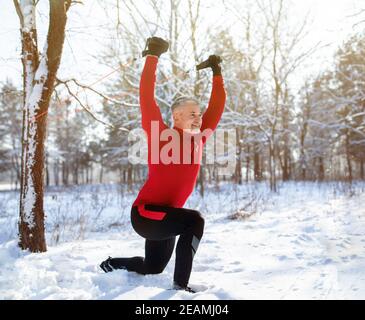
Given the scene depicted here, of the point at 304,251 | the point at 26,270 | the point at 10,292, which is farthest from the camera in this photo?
the point at 304,251

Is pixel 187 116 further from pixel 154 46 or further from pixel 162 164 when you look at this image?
pixel 154 46

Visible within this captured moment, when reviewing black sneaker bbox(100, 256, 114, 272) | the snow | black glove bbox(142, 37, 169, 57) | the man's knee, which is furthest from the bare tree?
the man's knee

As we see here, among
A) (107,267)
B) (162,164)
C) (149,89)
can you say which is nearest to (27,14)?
(149,89)

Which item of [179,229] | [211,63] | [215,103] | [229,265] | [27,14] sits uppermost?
[27,14]

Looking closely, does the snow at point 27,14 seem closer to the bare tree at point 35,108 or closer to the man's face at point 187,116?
the bare tree at point 35,108

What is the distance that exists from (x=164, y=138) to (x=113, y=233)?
3.53 metres

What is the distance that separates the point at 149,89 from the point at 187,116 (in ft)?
1.17

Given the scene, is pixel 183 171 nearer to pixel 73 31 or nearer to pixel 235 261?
pixel 235 261

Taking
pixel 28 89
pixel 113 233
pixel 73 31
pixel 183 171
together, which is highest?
pixel 73 31

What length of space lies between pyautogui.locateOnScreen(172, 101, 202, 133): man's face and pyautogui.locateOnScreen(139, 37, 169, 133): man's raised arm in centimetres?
14

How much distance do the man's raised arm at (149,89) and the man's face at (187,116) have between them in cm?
14

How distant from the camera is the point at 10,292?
2.46 meters

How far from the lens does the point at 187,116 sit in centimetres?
268
